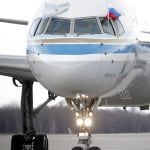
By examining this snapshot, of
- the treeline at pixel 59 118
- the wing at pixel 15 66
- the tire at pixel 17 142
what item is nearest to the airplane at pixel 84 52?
the wing at pixel 15 66

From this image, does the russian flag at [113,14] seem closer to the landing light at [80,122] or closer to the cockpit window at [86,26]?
the cockpit window at [86,26]

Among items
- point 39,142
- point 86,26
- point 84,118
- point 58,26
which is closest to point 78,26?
point 86,26

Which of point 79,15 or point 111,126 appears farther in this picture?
point 111,126

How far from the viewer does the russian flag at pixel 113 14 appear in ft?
53.9

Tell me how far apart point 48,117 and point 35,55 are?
22.8 metres

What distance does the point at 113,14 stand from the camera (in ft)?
54.3

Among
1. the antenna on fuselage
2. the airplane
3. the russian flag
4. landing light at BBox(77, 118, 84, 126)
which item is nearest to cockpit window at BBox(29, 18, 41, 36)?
the airplane

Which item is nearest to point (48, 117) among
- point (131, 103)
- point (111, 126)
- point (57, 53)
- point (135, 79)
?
point (111, 126)

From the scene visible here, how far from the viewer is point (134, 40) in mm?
17297

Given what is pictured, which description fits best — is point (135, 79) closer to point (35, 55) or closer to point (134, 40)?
point (134, 40)

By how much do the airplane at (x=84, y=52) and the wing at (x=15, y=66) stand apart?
133 inches

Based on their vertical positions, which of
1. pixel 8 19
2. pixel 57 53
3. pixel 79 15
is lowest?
pixel 57 53

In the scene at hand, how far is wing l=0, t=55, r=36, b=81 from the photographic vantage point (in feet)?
67.2

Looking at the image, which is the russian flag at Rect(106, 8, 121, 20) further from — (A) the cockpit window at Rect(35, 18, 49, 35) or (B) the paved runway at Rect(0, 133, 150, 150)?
(B) the paved runway at Rect(0, 133, 150, 150)
